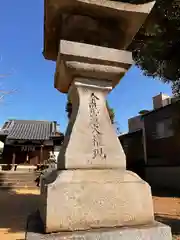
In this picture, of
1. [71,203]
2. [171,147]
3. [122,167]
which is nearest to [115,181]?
[122,167]

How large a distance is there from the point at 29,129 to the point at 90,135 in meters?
25.9

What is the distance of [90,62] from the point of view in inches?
79.9

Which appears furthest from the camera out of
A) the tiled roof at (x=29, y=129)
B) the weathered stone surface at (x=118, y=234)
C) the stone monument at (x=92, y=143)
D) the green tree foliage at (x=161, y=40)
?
the tiled roof at (x=29, y=129)

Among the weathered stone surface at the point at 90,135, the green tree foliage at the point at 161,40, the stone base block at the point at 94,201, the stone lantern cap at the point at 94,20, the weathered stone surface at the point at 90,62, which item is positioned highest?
the green tree foliage at the point at 161,40

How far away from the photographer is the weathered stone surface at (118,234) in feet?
4.82

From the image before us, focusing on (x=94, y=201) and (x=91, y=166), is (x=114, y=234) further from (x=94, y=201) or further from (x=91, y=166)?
(x=91, y=166)

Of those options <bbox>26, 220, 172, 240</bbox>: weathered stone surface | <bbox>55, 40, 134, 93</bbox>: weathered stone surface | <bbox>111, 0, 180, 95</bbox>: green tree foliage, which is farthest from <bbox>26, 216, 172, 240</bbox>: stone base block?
<bbox>111, 0, 180, 95</bbox>: green tree foliage

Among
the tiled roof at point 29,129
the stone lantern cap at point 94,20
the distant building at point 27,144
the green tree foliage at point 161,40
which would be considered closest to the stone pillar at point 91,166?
the stone lantern cap at point 94,20

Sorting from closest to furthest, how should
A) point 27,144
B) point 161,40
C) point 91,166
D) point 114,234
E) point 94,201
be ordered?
point 114,234 < point 94,201 < point 91,166 < point 161,40 < point 27,144

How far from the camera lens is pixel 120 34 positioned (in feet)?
7.60

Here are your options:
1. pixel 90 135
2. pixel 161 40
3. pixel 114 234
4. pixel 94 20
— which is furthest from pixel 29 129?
pixel 114 234

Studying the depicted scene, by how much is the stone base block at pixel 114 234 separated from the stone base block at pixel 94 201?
0.19 feet

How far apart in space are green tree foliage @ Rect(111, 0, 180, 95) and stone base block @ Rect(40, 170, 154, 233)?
4465 millimetres

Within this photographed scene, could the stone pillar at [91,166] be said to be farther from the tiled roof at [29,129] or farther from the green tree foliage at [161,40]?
the tiled roof at [29,129]
